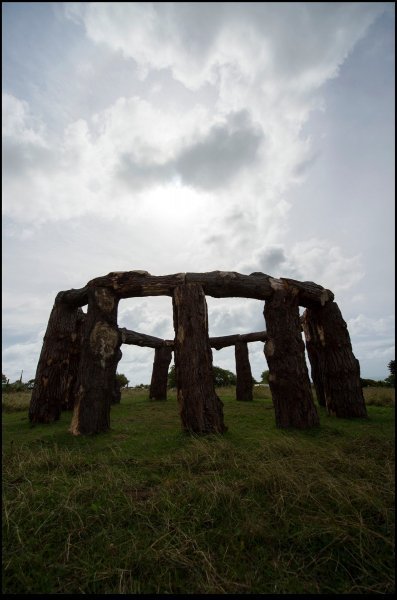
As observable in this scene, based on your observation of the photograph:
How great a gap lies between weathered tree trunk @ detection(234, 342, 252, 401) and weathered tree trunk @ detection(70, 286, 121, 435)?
8.41 m

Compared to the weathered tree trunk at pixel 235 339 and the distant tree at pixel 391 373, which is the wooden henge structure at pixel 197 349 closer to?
the weathered tree trunk at pixel 235 339

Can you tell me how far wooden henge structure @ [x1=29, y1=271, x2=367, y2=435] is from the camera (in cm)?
655

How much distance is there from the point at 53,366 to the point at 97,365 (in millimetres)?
2293

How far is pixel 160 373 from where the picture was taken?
1567 cm

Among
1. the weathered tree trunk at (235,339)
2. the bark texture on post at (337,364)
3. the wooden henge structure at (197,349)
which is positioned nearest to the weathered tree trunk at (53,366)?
the wooden henge structure at (197,349)

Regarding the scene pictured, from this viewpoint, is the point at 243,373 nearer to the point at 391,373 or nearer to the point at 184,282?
the point at 184,282

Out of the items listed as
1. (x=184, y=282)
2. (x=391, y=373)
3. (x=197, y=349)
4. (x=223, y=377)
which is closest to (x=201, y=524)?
(x=197, y=349)

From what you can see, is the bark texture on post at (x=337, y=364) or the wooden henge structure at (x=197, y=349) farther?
the bark texture on post at (x=337, y=364)

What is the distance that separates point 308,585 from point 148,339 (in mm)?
13169

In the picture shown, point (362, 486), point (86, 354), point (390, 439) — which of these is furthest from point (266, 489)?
point (86, 354)

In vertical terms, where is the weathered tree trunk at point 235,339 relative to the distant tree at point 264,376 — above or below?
above

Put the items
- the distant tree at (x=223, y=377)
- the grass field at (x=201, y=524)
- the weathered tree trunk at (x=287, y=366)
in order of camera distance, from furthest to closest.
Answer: the distant tree at (x=223, y=377) → the weathered tree trunk at (x=287, y=366) → the grass field at (x=201, y=524)

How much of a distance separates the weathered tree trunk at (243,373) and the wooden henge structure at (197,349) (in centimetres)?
559

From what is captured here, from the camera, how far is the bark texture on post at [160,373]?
1538 cm
